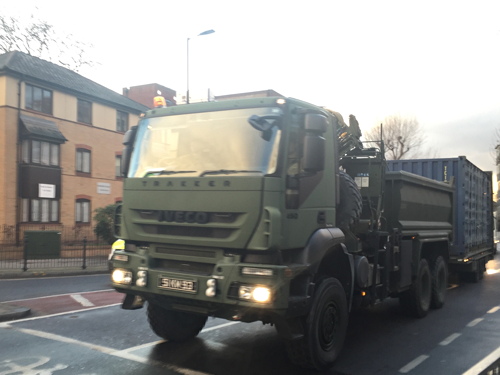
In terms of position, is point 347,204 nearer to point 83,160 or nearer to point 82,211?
point 82,211

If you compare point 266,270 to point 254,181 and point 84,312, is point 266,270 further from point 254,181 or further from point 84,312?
point 84,312

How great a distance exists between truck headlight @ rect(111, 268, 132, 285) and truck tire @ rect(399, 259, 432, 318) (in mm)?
4631

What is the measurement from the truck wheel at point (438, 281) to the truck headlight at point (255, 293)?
5121mm

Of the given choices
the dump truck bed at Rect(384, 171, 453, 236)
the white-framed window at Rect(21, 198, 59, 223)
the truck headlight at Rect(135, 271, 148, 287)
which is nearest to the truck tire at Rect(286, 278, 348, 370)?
the truck headlight at Rect(135, 271, 148, 287)

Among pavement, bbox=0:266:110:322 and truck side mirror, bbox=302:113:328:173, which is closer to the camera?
truck side mirror, bbox=302:113:328:173

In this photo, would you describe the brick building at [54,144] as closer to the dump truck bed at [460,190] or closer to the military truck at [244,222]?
the dump truck bed at [460,190]

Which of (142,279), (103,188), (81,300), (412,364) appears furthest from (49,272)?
(412,364)

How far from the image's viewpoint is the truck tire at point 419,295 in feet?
26.0

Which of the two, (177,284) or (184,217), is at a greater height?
(184,217)

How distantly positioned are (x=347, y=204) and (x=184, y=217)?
206 centimetres

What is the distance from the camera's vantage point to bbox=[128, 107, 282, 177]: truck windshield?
15.9 feet

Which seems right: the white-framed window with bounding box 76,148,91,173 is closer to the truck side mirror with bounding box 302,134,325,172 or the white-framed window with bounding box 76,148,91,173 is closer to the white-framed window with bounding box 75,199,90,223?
the white-framed window with bounding box 75,199,90,223

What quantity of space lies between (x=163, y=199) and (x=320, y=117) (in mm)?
1827

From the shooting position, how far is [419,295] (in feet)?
26.4
